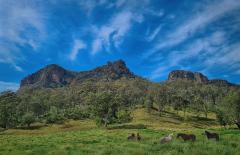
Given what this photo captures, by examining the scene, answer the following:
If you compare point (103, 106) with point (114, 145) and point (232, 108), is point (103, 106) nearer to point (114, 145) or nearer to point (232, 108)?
point (232, 108)

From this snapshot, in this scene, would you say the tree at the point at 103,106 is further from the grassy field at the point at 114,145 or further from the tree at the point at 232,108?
the grassy field at the point at 114,145

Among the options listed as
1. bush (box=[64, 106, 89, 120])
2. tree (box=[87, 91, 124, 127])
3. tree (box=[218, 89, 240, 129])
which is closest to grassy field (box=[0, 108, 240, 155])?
tree (box=[218, 89, 240, 129])

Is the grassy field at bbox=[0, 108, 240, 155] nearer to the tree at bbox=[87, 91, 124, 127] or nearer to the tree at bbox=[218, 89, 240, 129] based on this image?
the tree at bbox=[218, 89, 240, 129]

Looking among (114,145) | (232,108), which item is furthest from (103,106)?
(114,145)

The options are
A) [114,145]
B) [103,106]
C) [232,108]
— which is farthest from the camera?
[103,106]

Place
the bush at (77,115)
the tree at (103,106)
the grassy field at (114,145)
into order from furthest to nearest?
the bush at (77,115) < the tree at (103,106) < the grassy field at (114,145)

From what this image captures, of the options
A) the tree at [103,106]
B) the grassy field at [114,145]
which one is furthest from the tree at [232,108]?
the grassy field at [114,145]

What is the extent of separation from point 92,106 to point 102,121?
836cm

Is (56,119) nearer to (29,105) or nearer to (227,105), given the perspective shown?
(29,105)

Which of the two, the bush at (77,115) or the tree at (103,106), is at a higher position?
the tree at (103,106)

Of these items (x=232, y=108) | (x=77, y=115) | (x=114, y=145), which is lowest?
(x=77, y=115)

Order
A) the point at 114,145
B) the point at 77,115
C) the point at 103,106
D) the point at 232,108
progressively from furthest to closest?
the point at 77,115
the point at 103,106
the point at 232,108
the point at 114,145

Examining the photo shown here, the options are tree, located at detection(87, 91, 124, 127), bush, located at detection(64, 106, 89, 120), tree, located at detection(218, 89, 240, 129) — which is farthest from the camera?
bush, located at detection(64, 106, 89, 120)

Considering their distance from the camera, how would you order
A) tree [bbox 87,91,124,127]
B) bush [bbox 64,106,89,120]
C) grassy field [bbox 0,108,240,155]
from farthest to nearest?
bush [bbox 64,106,89,120]
tree [bbox 87,91,124,127]
grassy field [bbox 0,108,240,155]
